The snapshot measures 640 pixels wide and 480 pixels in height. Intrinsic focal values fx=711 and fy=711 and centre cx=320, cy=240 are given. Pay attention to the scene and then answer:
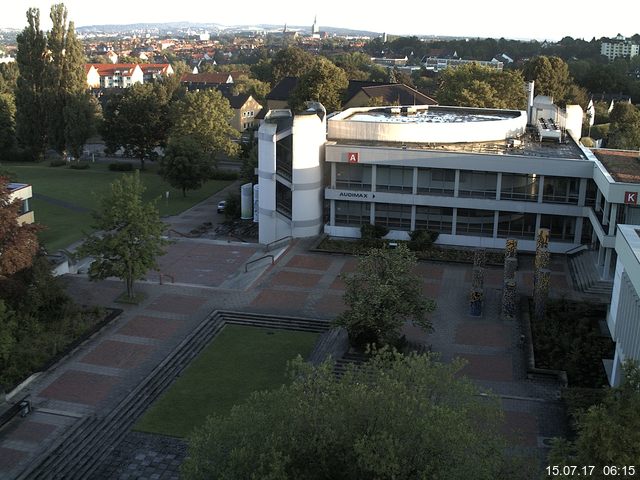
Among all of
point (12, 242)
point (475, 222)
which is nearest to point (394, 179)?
point (475, 222)

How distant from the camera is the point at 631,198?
36.4m

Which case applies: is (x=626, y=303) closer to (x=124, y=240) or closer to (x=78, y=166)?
(x=124, y=240)

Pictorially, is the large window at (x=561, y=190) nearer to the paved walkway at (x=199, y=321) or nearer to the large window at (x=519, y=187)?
the large window at (x=519, y=187)

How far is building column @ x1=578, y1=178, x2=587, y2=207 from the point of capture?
43.4 m

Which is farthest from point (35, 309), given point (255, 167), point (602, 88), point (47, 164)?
point (602, 88)

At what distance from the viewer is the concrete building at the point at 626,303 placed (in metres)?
23.7

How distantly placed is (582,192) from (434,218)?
921cm

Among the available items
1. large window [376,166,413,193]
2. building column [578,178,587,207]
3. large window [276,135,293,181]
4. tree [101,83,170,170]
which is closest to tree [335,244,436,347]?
large window [376,166,413,193]

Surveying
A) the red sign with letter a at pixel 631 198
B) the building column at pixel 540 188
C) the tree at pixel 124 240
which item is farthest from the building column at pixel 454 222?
the tree at pixel 124 240

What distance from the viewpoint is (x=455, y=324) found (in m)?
34.1

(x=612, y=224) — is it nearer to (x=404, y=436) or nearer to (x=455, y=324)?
(x=455, y=324)

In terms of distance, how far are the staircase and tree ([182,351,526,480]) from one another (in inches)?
921

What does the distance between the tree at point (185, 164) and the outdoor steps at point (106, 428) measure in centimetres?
2952

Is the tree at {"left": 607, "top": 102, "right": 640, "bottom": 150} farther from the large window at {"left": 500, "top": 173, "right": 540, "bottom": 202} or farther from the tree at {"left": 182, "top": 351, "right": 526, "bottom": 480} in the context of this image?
the tree at {"left": 182, "top": 351, "right": 526, "bottom": 480}
